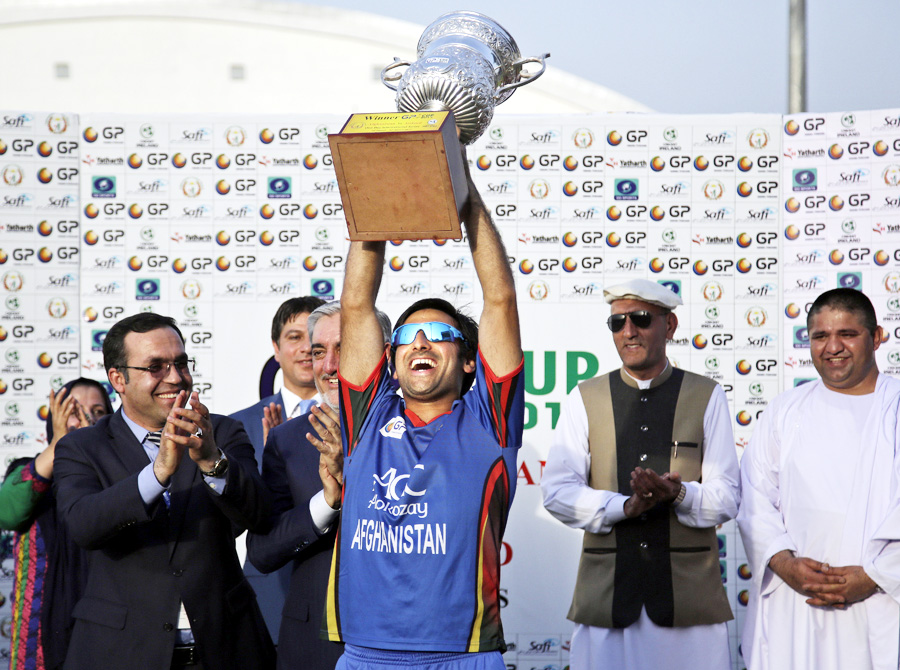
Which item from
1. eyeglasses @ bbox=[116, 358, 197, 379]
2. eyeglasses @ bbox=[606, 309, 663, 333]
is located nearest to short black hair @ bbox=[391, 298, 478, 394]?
eyeglasses @ bbox=[116, 358, 197, 379]

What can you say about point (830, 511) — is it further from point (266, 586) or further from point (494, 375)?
point (266, 586)

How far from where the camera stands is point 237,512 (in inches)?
119

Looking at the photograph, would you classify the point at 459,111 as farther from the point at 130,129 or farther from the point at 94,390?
the point at 130,129

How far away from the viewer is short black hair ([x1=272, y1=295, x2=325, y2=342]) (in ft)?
14.8

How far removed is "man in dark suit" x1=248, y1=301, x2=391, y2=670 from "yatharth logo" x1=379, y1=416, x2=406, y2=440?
1.17 feet

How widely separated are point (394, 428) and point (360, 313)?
36 cm

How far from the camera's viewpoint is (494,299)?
2.64m

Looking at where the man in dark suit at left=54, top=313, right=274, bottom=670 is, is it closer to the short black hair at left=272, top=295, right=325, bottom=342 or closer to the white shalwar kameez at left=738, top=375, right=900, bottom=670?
the short black hair at left=272, top=295, right=325, bottom=342

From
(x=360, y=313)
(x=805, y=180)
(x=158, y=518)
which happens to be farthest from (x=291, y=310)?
(x=805, y=180)

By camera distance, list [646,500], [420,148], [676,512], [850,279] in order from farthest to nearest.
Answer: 1. [850,279]
2. [676,512]
3. [646,500]
4. [420,148]

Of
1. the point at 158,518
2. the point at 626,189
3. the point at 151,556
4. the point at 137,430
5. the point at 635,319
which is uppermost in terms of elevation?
the point at 626,189

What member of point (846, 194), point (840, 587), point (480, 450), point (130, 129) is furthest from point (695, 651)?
point (130, 129)

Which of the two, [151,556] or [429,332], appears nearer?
[429,332]

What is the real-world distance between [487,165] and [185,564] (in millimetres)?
3379
